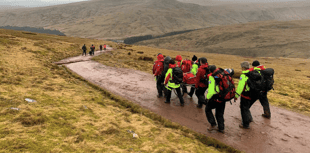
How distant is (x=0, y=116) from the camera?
4949 millimetres

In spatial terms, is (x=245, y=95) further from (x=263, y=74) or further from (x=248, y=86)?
(x=263, y=74)

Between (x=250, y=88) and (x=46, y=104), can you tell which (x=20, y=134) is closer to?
(x=46, y=104)

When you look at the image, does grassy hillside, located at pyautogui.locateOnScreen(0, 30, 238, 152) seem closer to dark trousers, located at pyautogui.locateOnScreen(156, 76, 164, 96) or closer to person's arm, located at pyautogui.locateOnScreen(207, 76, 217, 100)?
person's arm, located at pyautogui.locateOnScreen(207, 76, 217, 100)

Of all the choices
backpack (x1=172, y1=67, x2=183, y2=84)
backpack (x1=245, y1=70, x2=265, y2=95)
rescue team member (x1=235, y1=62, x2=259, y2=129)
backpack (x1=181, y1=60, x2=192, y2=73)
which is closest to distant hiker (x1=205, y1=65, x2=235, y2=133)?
rescue team member (x1=235, y1=62, x2=259, y2=129)

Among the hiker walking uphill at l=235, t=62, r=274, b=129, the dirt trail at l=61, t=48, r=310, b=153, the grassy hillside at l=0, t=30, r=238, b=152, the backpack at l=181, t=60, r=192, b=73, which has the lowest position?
the dirt trail at l=61, t=48, r=310, b=153

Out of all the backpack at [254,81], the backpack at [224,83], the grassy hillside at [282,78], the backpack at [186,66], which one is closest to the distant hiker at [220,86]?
the backpack at [224,83]

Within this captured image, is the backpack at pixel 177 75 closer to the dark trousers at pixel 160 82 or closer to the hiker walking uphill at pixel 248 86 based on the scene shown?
the dark trousers at pixel 160 82

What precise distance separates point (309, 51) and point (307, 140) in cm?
17546

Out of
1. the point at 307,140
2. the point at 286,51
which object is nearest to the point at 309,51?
the point at 286,51

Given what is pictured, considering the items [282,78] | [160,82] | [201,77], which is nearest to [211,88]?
[201,77]

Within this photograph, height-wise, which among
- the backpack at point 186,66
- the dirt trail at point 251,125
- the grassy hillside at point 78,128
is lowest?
the dirt trail at point 251,125

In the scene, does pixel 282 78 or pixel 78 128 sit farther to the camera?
pixel 282 78

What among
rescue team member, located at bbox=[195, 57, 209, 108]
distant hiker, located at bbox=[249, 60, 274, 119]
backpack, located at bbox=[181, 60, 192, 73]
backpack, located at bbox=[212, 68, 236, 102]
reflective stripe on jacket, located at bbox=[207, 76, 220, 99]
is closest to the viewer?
backpack, located at bbox=[212, 68, 236, 102]

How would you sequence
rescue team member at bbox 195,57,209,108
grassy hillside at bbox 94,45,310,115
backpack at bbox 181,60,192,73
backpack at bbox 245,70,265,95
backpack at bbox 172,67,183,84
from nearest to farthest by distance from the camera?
backpack at bbox 245,70,265,95, rescue team member at bbox 195,57,209,108, backpack at bbox 172,67,183,84, backpack at bbox 181,60,192,73, grassy hillside at bbox 94,45,310,115
